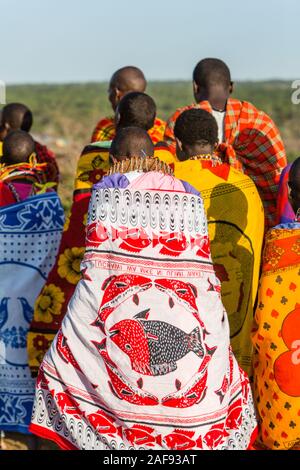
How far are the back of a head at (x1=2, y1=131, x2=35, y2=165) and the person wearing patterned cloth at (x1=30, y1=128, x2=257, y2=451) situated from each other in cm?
215

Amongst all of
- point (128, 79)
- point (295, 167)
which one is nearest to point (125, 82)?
point (128, 79)

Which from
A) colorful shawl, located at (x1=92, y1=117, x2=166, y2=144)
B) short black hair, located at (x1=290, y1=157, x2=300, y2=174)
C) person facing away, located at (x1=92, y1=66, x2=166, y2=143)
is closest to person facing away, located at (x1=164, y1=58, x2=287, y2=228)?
colorful shawl, located at (x1=92, y1=117, x2=166, y2=144)

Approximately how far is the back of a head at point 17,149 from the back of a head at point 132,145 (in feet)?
5.43

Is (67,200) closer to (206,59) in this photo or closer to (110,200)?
(206,59)

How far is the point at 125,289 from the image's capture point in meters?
4.93

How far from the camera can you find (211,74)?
733cm

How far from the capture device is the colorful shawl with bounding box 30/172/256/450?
16.0 ft

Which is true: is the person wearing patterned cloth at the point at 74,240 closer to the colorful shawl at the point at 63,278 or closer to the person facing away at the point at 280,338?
the colorful shawl at the point at 63,278

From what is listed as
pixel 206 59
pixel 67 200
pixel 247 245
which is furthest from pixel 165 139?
pixel 67 200

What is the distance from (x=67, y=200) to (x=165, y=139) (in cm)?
646

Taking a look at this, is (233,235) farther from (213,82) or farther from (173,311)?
(213,82)

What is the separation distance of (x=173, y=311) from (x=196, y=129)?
1494 mm

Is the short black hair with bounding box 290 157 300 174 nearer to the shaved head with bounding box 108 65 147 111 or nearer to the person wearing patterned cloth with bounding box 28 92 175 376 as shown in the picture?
the person wearing patterned cloth with bounding box 28 92 175 376
